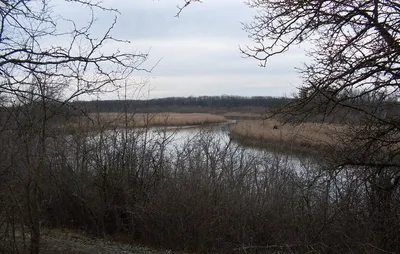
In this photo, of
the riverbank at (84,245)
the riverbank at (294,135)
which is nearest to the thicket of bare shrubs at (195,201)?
the riverbank at (84,245)

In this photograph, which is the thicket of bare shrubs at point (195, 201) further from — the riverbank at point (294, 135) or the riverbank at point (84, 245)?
the riverbank at point (294, 135)

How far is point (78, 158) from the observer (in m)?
11.7

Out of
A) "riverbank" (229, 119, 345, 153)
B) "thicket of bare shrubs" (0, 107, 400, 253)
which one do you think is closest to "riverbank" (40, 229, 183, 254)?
"thicket of bare shrubs" (0, 107, 400, 253)

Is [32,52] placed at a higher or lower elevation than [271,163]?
higher

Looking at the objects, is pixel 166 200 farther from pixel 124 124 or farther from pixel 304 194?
pixel 304 194

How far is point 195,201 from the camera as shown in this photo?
10.3 m

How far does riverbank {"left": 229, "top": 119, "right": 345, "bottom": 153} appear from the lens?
9.48m

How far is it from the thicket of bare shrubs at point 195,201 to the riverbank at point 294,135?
647 millimetres

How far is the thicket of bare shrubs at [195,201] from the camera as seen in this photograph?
9.69m

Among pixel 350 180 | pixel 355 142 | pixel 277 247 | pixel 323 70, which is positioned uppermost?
pixel 323 70

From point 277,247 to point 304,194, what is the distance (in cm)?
185

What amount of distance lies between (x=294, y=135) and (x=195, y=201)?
12.7 ft

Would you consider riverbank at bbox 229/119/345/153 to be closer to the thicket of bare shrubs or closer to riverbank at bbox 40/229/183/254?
the thicket of bare shrubs

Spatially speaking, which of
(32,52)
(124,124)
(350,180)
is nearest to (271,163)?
(350,180)
